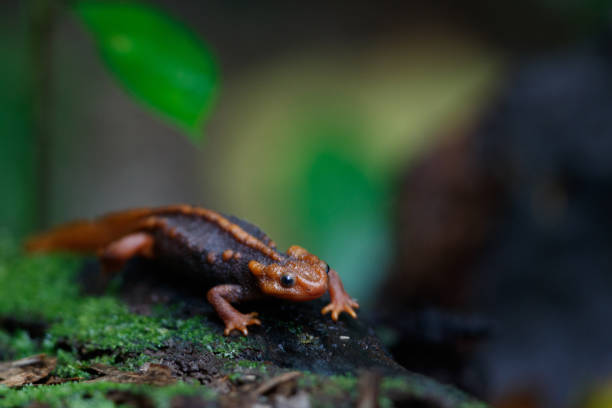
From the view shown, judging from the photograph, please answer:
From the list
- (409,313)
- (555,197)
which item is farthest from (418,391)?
(555,197)

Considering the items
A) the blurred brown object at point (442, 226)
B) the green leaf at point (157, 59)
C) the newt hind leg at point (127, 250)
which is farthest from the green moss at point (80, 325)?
the blurred brown object at point (442, 226)

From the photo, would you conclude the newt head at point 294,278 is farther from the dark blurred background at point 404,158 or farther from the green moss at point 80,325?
the dark blurred background at point 404,158

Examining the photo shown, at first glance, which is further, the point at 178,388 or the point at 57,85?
the point at 57,85

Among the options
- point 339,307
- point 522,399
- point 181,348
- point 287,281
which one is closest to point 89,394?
point 181,348

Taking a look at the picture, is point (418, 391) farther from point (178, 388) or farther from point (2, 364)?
point (2, 364)

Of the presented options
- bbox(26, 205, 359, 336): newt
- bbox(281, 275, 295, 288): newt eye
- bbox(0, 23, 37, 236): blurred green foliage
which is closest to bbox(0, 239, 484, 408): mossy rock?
bbox(26, 205, 359, 336): newt

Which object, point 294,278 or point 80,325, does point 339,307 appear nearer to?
point 294,278

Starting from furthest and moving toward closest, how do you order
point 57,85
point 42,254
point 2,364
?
1. point 57,85
2. point 42,254
3. point 2,364
